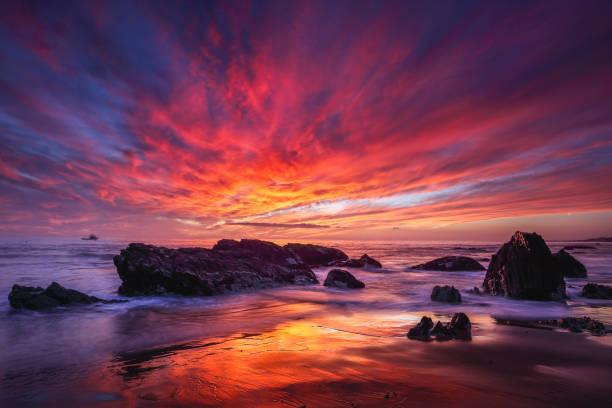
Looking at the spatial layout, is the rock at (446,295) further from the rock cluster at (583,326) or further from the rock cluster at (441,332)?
the rock cluster at (441,332)

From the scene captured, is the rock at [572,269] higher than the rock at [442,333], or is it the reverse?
the rock at [442,333]

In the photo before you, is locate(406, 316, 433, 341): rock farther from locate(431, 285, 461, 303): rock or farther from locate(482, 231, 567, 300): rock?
locate(482, 231, 567, 300): rock

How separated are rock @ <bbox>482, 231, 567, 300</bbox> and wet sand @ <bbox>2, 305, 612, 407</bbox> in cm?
464

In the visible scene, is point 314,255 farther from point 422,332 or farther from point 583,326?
point 583,326

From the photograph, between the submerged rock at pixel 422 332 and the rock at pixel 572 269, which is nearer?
the submerged rock at pixel 422 332

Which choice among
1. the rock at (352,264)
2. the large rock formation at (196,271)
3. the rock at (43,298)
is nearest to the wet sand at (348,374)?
the rock at (43,298)

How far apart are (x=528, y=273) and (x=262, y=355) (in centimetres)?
974

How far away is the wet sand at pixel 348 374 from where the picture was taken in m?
2.69

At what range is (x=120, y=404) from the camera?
8.87ft

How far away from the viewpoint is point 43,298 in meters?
7.30

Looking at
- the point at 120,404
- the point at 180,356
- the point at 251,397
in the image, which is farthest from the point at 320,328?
the point at 120,404

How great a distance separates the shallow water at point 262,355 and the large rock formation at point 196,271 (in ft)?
5.43

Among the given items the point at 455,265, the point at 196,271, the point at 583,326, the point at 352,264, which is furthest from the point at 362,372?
the point at 455,265

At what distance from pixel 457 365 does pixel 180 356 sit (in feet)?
13.7
